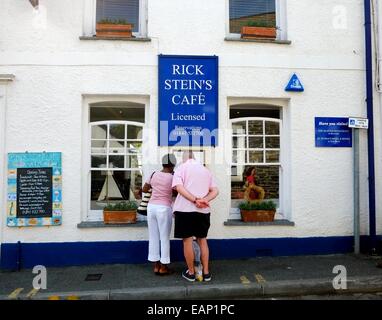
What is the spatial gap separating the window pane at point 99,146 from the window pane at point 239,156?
2.40 metres

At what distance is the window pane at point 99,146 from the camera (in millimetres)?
6699

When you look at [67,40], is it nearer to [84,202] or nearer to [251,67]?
[84,202]

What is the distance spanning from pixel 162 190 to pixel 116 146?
5.21ft

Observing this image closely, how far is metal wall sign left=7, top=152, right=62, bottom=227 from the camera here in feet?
20.6

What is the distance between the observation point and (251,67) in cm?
671

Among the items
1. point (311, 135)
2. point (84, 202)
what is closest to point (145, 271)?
point (84, 202)

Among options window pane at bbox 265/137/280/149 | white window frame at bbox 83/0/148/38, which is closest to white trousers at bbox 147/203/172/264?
window pane at bbox 265/137/280/149

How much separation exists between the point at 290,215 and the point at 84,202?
3.77m

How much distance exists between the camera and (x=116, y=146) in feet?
22.1

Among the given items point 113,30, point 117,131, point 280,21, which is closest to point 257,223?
point 117,131

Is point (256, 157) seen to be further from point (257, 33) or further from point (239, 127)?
point (257, 33)

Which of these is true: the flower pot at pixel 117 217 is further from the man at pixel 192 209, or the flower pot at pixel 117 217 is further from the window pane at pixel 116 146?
the man at pixel 192 209
